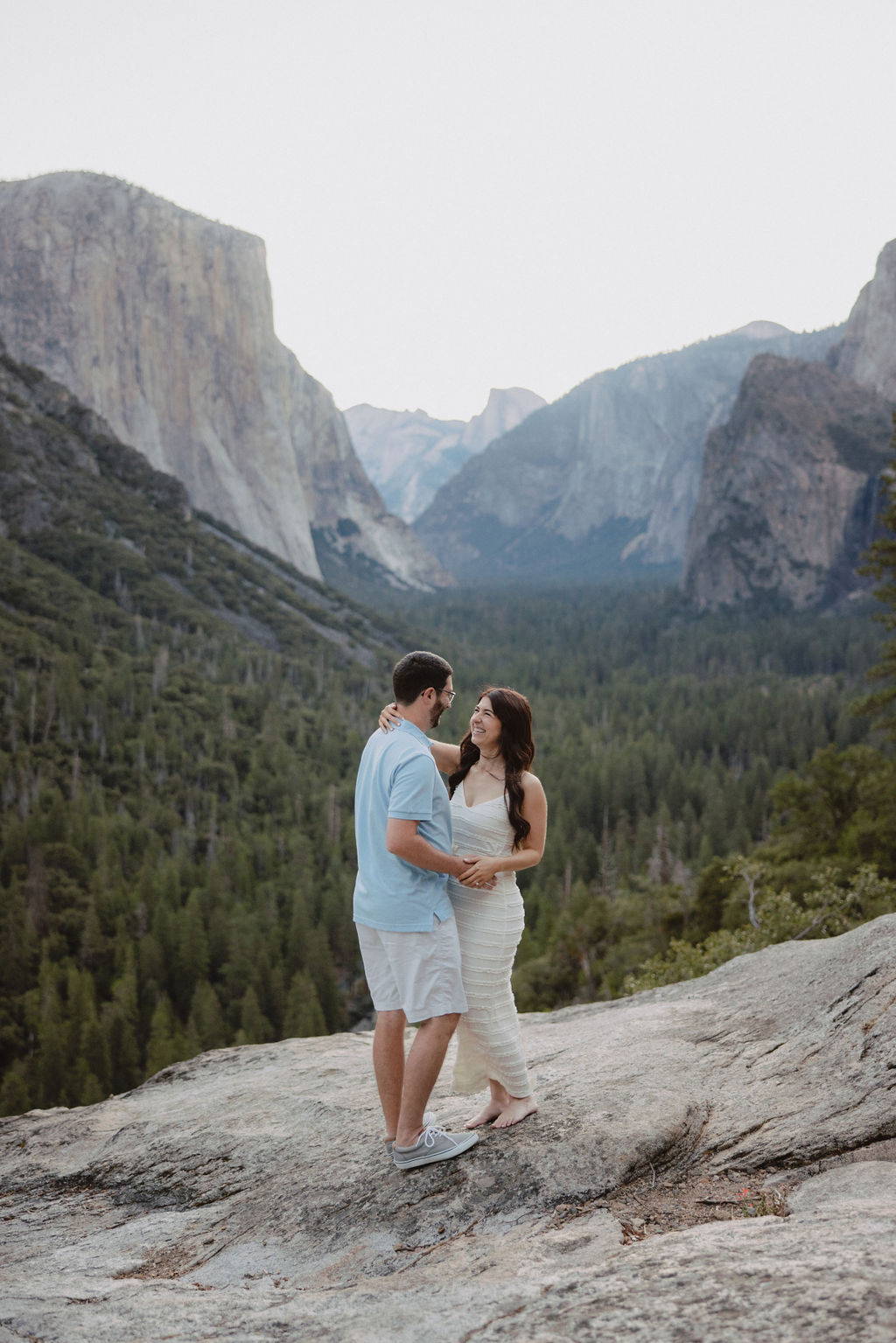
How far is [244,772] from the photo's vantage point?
279 ft

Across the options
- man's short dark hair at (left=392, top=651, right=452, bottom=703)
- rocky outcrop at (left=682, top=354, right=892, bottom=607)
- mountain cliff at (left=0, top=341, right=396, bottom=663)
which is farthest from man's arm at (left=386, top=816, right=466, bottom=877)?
rocky outcrop at (left=682, top=354, right=892, bottom=607)

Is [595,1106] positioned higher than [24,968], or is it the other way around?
[595,1106]

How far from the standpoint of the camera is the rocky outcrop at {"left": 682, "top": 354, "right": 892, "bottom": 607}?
580 ft

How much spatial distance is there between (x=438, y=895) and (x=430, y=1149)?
1631mm

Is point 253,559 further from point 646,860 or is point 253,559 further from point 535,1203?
point 535,1203

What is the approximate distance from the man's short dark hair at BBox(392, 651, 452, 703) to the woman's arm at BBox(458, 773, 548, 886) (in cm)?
86

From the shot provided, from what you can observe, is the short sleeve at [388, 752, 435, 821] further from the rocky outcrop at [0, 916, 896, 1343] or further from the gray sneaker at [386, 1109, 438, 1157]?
the rocky outcrop at [0, 916, 896, 1343]

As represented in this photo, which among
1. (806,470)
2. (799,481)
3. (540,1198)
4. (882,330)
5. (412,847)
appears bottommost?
(540,1198)

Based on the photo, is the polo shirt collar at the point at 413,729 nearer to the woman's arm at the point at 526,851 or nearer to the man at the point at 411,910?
the man at the point at 411,910

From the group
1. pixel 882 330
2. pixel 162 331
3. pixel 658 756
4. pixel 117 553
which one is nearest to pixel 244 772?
pixel 658 756

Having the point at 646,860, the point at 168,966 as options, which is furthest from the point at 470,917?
the point at 646,860

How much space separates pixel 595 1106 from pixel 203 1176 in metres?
3.11

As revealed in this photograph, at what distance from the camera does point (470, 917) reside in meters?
6.12

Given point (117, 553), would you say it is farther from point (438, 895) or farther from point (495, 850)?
point (438, 895)
